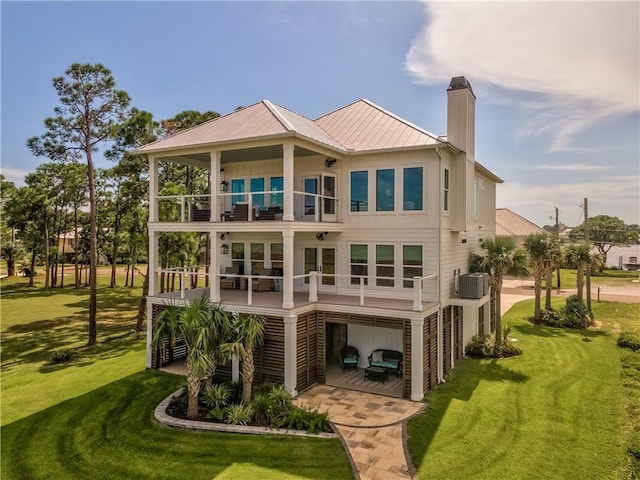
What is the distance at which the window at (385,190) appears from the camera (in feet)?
49.9

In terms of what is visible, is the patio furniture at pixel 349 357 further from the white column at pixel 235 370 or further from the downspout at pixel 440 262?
the white column at pixel 235 370

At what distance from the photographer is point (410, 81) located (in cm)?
2052

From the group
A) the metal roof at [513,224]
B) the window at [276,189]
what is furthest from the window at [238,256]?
the metal roof at [513,224]

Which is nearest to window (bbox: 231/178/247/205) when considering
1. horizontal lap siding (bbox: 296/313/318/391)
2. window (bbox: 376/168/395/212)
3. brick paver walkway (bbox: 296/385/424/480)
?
window (bbox: 376/168/395/212)

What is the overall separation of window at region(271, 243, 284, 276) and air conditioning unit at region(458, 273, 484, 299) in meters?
7.23

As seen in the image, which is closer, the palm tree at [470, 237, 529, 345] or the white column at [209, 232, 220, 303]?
the white column at [209, 232, 220, 303]

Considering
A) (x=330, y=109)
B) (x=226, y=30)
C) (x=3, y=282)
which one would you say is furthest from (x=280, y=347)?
(x=3, y=282)

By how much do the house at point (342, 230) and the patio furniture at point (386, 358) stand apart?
0.31m

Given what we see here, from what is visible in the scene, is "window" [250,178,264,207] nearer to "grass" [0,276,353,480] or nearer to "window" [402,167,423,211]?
"window" [402,167,423,211]

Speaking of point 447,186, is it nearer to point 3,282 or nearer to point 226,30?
point 226,30

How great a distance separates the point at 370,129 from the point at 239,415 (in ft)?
37.4

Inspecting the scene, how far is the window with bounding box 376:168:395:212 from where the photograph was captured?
1520 centimetres

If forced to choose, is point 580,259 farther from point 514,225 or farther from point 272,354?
point 514,225

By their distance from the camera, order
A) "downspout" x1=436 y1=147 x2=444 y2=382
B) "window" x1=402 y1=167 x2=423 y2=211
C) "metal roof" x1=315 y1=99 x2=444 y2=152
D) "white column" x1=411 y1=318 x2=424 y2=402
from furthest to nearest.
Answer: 1. "metal roof" x1=315 y1=99 x2=444 y2=152
2. "window" x1=402 y1=167 x2=423 y2=211
3. "downspout" x1=436 y1=147 x2=444 y2=382
4. "white column" x1=411 y1=318 x2=424 y2=402
